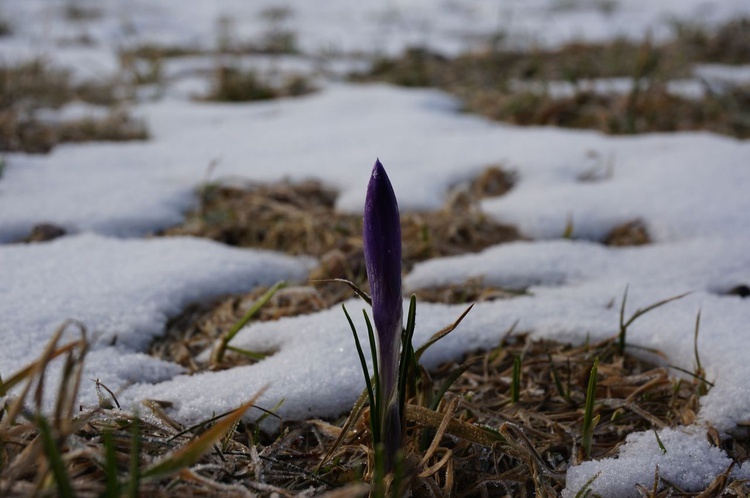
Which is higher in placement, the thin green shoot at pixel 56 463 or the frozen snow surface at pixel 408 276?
the thin green shoot at pixel 56 463

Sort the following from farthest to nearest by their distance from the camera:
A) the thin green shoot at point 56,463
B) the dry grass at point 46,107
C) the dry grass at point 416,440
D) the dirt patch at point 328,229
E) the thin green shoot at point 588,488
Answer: the dry grass at point 46,107 < the dirt patch at point 328,229 < the thin green shoot at point 588,488 < the dry grass at point 416,440 < the thin green shoot at point 56,463

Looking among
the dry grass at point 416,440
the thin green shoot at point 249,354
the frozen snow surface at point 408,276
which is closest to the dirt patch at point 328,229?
the frozen snow surface at point 408,276

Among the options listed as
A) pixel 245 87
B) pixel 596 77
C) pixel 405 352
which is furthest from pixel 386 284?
pixel 245 87

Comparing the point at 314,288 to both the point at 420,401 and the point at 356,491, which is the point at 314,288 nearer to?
the point at 420,401

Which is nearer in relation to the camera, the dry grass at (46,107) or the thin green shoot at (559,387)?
the thin green shoot at (559,387)

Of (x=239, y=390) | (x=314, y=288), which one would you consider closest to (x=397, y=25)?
(x=314, y=288)

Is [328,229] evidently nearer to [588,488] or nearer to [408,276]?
[408,276]

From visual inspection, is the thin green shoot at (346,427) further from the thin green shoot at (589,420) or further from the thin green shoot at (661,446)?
the thin green shoot at (661,446)

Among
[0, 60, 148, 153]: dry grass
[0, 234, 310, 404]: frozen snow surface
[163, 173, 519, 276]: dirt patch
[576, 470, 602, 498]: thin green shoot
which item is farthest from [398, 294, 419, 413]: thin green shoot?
[0, 60, 148, 153]: dry grass
